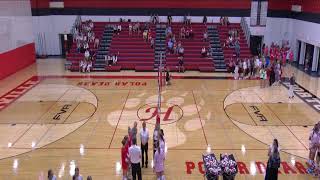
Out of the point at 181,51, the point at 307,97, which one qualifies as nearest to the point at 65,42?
the point at 181,51

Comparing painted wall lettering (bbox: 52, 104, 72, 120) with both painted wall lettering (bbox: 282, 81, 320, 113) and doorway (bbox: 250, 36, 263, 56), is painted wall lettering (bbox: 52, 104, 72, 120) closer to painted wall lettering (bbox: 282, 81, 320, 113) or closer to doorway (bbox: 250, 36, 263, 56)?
painted wall lettering (bbox: 282, 81, 320, 113)

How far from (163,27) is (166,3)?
96.1 inches

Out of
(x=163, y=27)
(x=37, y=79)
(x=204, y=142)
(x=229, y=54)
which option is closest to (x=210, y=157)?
(x=204, y=142)

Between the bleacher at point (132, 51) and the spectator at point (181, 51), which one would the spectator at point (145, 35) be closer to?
the bleacher at point (132, 51)

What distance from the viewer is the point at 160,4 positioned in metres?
31.0

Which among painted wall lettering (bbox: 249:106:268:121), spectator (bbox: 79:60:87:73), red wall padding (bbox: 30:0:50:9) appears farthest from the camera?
red wall padding (bbox: 30:0:50:9)

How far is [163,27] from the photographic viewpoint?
3014 centimetres

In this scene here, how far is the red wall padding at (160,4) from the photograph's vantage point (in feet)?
101

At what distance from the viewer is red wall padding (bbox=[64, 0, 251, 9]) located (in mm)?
30703

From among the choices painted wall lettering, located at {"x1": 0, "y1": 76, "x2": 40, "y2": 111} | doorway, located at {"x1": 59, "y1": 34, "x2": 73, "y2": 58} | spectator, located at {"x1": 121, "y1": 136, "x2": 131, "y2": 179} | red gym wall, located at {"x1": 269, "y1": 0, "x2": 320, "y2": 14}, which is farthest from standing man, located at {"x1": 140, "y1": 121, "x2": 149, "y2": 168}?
doorway, located at {"x1": 59, "y1": 34, "x2": 73, "y2": 58}

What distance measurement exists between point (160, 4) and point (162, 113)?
16.9 m

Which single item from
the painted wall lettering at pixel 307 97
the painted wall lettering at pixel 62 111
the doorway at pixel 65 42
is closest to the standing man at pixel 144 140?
the painted wall lettering at pixel 62 111

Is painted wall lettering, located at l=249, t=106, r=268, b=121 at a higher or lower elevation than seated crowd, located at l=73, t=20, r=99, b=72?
lower

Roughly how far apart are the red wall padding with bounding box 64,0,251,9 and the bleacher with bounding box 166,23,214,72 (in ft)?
6.59
